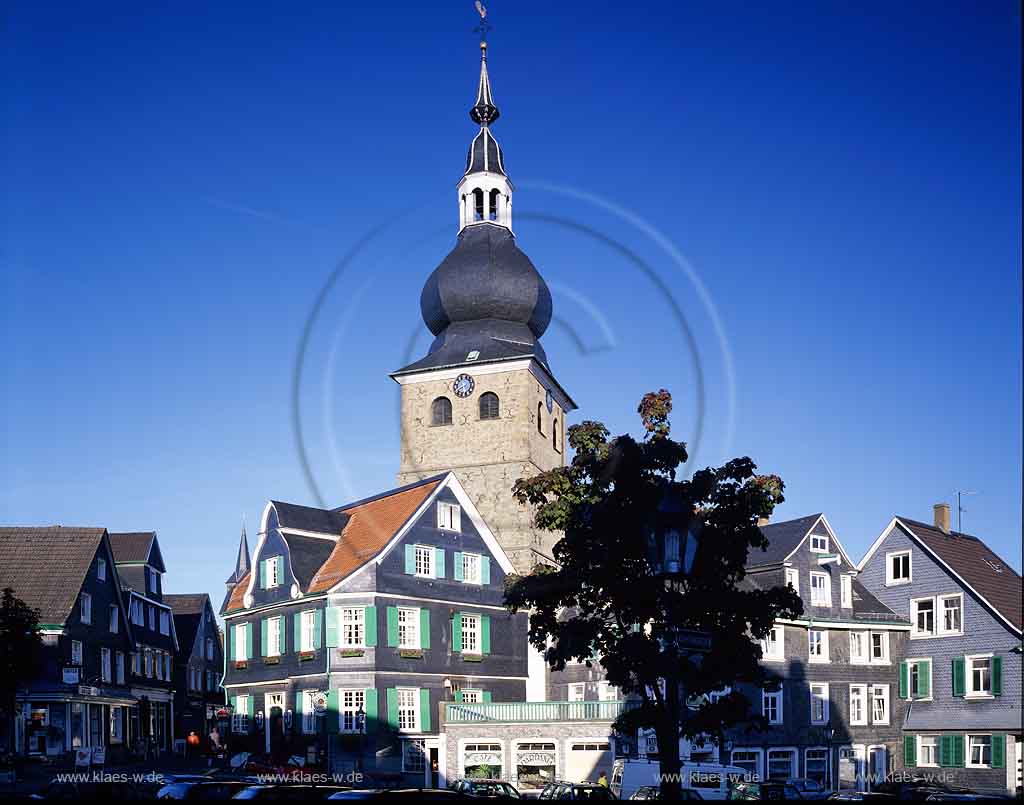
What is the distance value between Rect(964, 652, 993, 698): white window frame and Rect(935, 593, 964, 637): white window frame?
1.40m

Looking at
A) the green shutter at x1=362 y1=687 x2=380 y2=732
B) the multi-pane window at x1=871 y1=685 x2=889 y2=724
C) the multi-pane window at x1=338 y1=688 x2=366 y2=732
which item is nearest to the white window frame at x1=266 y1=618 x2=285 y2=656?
the multi-pane window at x1=338 y1=688 x2=366 y2=732

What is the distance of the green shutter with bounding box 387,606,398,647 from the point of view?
55.2 m

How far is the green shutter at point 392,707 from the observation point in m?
54.4

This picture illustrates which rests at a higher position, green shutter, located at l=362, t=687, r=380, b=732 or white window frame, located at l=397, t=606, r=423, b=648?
white window frame, located at l=397, t=606, r=423, b=648

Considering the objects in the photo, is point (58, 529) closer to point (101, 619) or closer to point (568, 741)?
point (101, 619)

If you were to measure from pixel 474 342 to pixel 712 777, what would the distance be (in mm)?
41977

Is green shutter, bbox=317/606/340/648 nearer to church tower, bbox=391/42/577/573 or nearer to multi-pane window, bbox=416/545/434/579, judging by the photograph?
multi-pane window, bbox=416/545/434/579

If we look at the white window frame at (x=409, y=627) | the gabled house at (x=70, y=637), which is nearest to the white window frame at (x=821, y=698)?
the white window frame at (x=409, y=627)

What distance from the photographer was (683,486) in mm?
34469

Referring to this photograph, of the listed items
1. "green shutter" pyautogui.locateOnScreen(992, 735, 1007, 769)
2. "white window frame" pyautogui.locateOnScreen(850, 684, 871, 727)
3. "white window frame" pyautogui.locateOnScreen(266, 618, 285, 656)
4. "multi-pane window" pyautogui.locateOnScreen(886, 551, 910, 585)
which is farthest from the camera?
"multi-pane window" pyautogui.locateOnScreen(886, 551, 910, 585)

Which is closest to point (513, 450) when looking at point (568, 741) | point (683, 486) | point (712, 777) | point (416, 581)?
point (416, 581)

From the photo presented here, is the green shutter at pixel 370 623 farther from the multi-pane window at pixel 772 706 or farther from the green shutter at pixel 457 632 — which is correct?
the multi-pane window at pixel 772 706

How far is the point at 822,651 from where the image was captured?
6125 cm

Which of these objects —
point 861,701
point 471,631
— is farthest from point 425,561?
point 861,701
